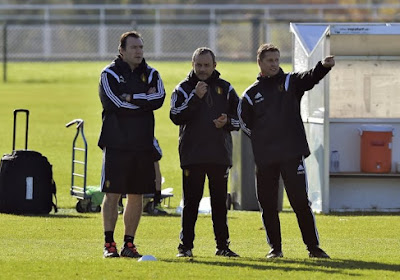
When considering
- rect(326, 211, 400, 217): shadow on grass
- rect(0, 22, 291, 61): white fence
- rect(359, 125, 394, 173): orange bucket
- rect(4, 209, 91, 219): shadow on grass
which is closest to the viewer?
rect(4, 209, 91, 219): shadow on grass

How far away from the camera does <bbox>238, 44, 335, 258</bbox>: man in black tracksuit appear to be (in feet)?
32.0

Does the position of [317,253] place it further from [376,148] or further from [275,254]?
[376,148]

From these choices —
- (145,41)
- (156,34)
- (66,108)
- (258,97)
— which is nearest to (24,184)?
(258,97)

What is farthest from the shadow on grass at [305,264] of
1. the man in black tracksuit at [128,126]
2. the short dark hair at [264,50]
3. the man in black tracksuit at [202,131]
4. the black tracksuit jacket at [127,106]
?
the short dark hair at [264,50]

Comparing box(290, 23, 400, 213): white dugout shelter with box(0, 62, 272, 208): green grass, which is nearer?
box(290, 23, 400, 213): white dugout shelter

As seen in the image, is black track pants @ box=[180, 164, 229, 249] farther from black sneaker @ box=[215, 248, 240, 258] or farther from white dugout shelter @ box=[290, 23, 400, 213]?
white dugout shelter @ box=[290, 23, 400, 213]

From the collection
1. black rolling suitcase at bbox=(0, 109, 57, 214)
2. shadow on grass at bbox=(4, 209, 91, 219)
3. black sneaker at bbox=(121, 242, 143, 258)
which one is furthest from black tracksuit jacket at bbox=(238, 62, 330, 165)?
black rolling suitcase at bbox=(0, 109, 57, 214)

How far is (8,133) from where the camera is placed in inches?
966

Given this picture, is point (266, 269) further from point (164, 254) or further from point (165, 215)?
point (165, 215)

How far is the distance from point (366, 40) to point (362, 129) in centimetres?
119

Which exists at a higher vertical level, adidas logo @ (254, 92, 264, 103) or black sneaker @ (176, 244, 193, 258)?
adidas logo @ (254, 92, 264, 103)

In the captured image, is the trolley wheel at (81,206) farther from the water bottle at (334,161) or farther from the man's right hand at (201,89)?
the man's right hand at (201,89)

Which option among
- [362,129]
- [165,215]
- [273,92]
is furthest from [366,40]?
[273,92]

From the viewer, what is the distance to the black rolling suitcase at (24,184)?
46.1ft
